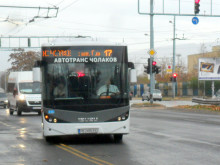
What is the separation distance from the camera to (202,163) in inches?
410

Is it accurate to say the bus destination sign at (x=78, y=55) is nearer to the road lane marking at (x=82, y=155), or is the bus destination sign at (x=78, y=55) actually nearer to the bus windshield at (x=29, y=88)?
the road lane marking at (x=82, y=155)

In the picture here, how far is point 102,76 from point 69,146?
210cm

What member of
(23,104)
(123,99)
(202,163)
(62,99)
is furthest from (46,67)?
(23,104)

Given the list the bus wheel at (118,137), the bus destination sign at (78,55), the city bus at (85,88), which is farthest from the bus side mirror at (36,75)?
the bus wheel at (118,137)

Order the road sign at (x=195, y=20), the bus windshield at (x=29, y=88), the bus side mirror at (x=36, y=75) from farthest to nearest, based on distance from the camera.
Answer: the road sign at (x=195, y=20) → the bus windshield at (x=29, y=88) → the bus side mirror at (x=36, y=75)

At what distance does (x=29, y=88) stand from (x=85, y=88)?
17.8 metres

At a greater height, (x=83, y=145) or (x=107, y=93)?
(x=107, y=93)

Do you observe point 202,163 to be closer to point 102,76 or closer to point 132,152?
point 132,152

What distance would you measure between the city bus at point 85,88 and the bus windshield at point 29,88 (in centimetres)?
1690

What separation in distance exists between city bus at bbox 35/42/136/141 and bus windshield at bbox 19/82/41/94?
55.4 feet

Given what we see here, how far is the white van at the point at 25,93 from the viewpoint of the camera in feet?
101

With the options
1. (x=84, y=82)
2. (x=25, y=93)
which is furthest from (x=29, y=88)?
(x=84, y=82)

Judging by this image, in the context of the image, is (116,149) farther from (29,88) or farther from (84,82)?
(29,88)

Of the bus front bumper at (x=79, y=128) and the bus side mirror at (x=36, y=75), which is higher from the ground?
the bus side mirror at (x=36, y=75)
